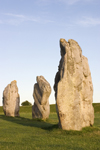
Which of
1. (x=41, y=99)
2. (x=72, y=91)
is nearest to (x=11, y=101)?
(x=41, y=99)

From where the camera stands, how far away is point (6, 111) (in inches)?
1212

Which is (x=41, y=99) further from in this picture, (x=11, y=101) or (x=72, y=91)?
(x=72, y=91)

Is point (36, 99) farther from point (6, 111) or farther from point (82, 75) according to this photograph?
point (82, 75)

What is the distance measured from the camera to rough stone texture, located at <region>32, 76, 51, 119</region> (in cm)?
2584

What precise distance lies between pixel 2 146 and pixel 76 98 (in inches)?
218

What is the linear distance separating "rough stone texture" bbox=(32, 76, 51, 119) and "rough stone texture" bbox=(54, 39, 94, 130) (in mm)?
9077

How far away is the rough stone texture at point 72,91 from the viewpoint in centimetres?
1488

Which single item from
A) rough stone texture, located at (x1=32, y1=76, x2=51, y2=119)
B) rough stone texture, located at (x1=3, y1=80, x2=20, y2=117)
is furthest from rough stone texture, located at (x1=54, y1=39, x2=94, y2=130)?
rough stone texture, located at (x1=3, y1=80, x2=20, y2=117)

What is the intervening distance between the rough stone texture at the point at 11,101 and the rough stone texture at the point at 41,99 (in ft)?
16.5

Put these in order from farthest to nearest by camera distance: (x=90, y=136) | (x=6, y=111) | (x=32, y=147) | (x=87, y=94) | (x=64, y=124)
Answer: (x=6, y=111)
(x=87, y=94)
(x=64, y=124)
(x=90, y=136)
(x=32, y=147)

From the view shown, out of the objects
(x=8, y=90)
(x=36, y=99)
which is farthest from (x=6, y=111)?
(x=36, y=99)

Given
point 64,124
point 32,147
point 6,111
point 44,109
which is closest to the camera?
point 32,147

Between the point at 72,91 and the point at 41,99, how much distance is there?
11078mm

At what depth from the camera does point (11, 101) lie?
30.9 meters
